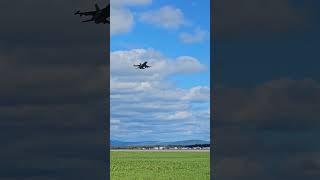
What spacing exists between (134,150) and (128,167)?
639 inches

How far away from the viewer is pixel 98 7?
83.6 ft

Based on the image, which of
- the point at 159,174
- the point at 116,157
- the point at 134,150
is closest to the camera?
the point at 159,174

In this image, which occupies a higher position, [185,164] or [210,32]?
[210,32]

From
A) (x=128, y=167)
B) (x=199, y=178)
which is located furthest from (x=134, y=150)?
(x=199, y=178)

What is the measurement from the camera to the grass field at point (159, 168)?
122ft

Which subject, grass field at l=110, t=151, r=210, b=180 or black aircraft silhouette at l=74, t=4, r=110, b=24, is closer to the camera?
black aircraft silhouette at l=74, t=4, r=110, b=24

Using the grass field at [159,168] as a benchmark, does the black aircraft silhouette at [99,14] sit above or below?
above

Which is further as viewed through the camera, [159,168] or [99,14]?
[159,168]

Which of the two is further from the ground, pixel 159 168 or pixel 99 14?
pixel 99 14

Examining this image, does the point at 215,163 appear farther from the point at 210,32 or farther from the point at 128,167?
the point at 128,167

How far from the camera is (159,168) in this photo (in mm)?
40531

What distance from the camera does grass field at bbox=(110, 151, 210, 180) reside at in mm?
37094

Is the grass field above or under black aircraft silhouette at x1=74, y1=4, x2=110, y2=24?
under

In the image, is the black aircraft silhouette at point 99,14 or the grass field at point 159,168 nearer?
the black aircraft silhouette at point 99,14
